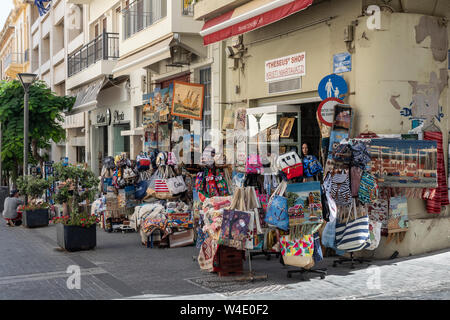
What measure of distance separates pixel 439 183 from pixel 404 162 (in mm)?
1025

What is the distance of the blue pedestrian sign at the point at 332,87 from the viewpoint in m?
9.98

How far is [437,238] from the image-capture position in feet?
32.3

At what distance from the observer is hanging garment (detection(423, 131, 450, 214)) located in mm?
9734

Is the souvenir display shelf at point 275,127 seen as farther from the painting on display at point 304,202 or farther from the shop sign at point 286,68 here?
the painting on display at point 304,202

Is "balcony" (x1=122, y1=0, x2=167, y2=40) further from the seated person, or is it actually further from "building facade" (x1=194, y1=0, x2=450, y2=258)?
the seated person

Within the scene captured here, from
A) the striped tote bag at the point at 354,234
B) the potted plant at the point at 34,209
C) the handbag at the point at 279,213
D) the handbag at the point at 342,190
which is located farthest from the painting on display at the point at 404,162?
the potted plant at the point at 34,209

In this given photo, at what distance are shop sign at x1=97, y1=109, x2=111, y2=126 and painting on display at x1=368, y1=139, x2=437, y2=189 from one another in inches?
637

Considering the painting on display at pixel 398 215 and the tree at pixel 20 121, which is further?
the tree at pixel 20 121

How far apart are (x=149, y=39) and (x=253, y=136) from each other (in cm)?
544

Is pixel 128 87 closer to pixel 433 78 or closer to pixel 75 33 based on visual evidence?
pixel 75 33

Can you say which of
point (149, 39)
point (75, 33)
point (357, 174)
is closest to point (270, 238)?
point (357, 174)

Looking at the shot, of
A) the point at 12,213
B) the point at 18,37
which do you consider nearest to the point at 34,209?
the point at 12,213

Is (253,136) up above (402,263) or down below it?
above

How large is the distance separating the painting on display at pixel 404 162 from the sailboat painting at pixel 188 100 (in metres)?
7.29
